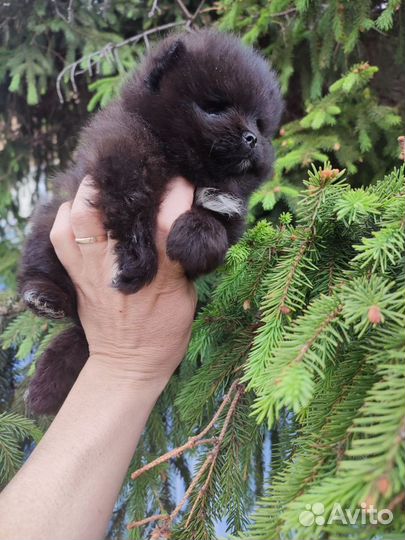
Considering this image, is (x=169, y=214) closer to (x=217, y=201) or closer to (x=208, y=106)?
(x=217, y=201)

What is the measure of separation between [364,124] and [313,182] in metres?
1.56

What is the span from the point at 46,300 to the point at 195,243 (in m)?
0.67

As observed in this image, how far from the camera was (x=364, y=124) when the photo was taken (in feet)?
8.61

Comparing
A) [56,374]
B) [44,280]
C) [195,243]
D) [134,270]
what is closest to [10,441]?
[56,374]

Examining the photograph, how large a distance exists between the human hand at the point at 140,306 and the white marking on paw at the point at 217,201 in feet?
0.15

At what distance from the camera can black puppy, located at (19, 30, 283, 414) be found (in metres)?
1.61

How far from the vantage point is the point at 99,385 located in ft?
5.06

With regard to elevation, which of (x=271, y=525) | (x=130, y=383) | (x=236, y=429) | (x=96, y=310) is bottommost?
(x=236, y=429)

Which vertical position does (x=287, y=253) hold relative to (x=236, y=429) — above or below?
above

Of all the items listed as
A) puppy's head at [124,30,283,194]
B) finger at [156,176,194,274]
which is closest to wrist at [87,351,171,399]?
finger at [156,176,194,274]

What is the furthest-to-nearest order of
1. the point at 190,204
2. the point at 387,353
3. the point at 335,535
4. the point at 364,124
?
the point at 364,124
the point at 190,204
the point at 387,353
the point at 335,535

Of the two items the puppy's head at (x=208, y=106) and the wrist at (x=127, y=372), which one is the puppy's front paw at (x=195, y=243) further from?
the wrist at (x=127, y=372)

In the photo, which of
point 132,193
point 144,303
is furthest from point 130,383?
point 132,193

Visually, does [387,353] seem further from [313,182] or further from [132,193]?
[132,193]
